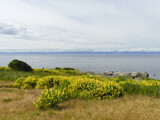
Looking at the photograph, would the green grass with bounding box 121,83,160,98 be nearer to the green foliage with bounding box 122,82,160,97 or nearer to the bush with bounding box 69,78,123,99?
the green foliage with bounding box 122,82,160,97

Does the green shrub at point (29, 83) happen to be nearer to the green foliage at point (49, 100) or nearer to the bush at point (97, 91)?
the bush at point (97, 91)

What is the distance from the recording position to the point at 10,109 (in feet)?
20.6

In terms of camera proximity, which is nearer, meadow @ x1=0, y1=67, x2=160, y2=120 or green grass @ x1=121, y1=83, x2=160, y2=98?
meadow @ x1=0, y1=67, x2=160, y2=120

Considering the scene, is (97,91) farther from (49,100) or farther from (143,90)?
(49,100)

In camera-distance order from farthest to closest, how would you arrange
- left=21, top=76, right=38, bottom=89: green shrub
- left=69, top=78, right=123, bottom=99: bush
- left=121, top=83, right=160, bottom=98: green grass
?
left=21, top=76, right=38, bottom=89: green shrub
left=121, top=83, right=160, bottom=98: green grass
left=69, top=78, right=123, bottom=99: bush

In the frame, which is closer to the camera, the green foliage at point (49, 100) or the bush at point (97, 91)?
the green foliage at point (49, 100)

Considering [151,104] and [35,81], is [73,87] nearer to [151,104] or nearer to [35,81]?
[151,104]

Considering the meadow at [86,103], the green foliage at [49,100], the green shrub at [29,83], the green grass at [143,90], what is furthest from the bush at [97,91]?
the green shrub at [29,83]

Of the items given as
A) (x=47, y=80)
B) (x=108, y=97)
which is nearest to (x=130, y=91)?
(x=108, y=97)

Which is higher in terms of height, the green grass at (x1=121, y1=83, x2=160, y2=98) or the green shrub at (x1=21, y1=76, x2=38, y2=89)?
the green grass at (x1=121, y1=83, x2=160, y2=98)

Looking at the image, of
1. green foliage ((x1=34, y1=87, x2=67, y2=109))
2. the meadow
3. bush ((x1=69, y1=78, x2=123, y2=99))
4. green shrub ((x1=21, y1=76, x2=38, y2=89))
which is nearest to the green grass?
the meadow

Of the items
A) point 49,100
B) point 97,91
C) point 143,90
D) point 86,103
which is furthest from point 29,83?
point 143,90

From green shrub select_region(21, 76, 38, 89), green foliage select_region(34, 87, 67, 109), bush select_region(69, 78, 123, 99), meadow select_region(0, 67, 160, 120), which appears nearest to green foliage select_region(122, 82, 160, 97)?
meadow select_region(0, 67, 160, 120)

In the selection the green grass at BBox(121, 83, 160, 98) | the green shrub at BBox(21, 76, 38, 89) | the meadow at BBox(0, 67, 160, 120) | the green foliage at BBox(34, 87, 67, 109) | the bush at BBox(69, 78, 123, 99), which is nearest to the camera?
the meadow at BBox(0, 67, 160, 120)
